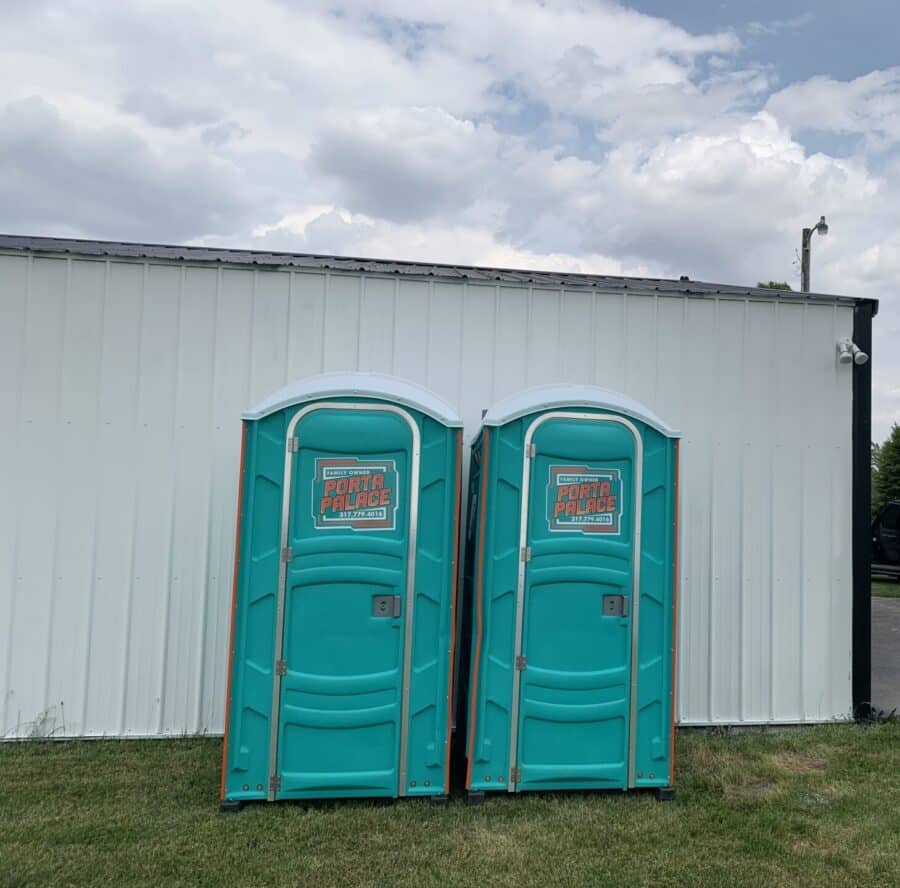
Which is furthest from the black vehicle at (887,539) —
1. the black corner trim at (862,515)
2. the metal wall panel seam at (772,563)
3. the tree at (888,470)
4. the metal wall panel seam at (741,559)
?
the metal wall panel seam at (741,559)

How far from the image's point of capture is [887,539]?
14047mm

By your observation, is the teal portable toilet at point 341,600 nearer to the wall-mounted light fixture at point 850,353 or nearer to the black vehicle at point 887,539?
the wall-mounted light fixture at point 850,353

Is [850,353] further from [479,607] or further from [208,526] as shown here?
[208,526]

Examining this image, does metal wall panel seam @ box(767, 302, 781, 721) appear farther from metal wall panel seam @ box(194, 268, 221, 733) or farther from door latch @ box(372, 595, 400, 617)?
metal wall panel seam @ box(194, 268, 221, 733)

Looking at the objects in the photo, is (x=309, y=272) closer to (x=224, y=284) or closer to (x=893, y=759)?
(x=224, y=284)

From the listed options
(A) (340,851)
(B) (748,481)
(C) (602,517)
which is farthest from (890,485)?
(A) (340,851)

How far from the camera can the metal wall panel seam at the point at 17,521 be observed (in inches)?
172

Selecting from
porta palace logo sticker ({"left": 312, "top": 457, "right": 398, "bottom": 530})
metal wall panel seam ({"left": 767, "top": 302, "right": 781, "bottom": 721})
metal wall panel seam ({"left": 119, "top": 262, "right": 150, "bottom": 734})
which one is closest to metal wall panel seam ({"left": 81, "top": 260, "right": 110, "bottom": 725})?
metal wall panel seam ({"left": 119, "top": 262, "right": 150, "bottom": 734})

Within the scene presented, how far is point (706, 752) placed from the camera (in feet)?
14.4

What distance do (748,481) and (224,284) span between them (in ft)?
13.2

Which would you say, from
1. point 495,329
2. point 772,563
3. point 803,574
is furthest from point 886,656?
point 495,329

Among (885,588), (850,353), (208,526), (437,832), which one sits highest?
(850,353)

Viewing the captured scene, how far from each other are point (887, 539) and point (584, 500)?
43.7 ft

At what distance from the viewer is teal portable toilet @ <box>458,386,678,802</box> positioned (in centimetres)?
368
